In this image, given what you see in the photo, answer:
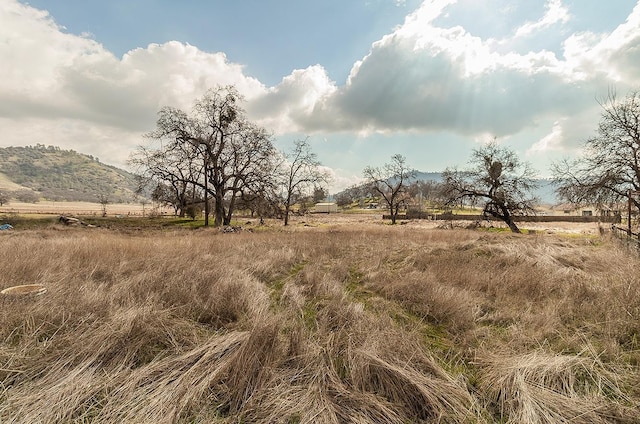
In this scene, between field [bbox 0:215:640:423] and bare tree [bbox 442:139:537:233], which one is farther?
bare tree [bbox 442:139:537:233]

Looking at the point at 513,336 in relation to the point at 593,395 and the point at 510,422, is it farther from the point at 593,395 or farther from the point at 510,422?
the point at 510,422

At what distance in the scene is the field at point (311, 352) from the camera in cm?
246

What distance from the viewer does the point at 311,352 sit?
326 centimetres

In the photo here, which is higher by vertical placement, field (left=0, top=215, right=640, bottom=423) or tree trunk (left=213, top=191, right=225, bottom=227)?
tree trunk (left=213, top=191, right=225, bottom=227)

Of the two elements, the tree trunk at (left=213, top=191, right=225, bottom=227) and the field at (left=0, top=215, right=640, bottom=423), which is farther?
the tree trunk at (left=213, top=191, right=225, bottom=227)

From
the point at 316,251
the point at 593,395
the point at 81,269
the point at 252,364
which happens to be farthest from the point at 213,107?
the point at 593,395

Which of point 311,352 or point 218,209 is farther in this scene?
point 218,209

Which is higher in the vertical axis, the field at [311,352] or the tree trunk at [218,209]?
the tree trunk at [218,209]

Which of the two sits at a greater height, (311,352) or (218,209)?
(218,209)

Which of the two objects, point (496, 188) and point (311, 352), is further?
point (496, 188)

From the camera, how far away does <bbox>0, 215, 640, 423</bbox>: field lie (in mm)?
2457

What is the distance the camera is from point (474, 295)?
584cm

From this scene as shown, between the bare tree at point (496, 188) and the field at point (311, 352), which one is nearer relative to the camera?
the field at point (311, 352)

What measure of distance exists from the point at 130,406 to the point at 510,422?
3345mm
